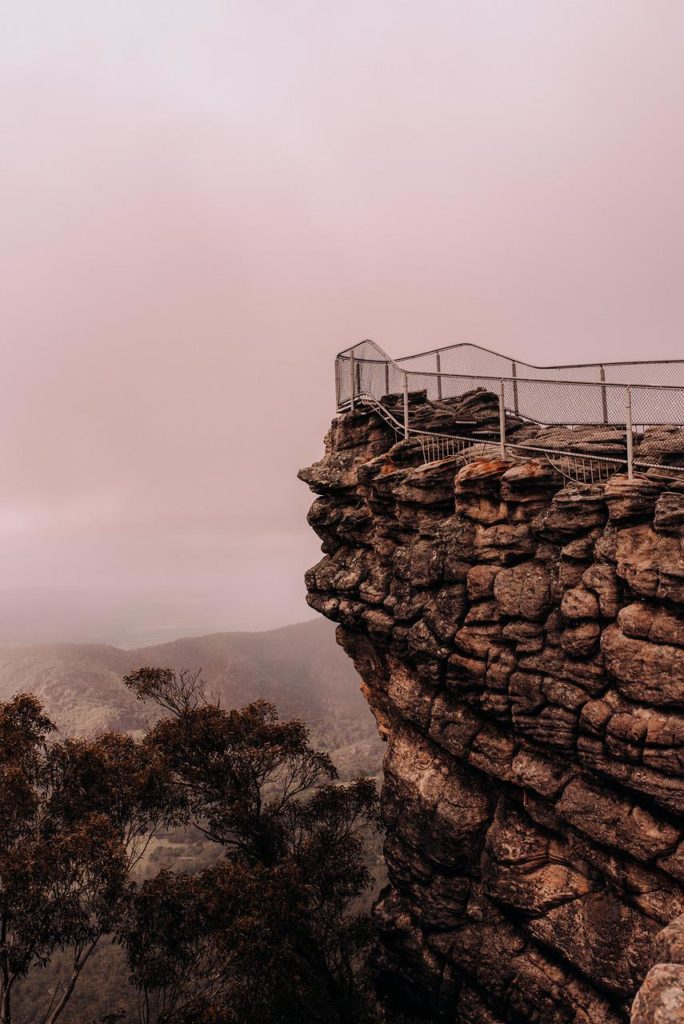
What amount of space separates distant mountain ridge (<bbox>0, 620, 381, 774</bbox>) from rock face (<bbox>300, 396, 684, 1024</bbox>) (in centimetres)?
5109

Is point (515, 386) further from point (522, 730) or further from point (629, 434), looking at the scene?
point (522, 730)

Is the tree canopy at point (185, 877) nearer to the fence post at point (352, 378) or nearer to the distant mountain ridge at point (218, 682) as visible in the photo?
the fence post at point (352, 378)

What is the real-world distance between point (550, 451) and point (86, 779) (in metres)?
17.4

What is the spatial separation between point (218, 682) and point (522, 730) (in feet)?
354

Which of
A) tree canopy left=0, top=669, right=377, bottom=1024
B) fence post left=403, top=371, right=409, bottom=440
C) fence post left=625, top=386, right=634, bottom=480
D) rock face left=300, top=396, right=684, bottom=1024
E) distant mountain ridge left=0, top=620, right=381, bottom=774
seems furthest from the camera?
distant mountain ridge left=0, top=620, right=381, bottom=774

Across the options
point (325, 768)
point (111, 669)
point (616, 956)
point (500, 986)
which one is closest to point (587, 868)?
point (616, 956)

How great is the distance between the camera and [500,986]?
1235 centimetres

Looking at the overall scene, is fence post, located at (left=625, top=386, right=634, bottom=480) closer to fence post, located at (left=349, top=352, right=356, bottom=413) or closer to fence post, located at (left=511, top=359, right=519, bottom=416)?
fence post, located at (left=511, top=359, right=519, bottom=416)

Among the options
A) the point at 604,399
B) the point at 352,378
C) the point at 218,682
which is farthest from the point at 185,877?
the point at 218,682

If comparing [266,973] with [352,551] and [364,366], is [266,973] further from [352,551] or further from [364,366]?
[364,366]

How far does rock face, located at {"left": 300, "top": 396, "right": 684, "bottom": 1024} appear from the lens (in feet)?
34.1

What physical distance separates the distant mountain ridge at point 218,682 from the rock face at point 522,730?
5109 centimetres

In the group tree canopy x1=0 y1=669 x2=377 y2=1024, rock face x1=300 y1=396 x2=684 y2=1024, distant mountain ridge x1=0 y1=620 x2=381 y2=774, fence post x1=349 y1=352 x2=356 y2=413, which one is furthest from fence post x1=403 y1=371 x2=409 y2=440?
distant mountain ridge x1=0 y1=620 x2=381 y2=774

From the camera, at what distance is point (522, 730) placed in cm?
1209
